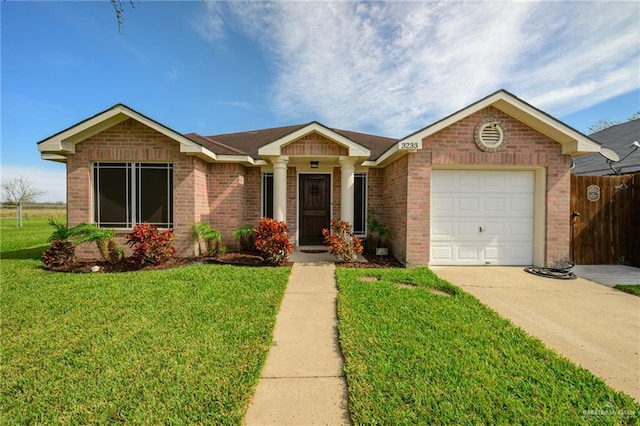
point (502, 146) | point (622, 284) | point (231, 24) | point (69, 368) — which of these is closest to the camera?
point (69, 368)

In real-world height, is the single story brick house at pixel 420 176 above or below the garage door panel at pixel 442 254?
above

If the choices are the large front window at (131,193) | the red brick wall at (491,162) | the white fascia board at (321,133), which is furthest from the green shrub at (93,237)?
the red brick wall at (491,162)

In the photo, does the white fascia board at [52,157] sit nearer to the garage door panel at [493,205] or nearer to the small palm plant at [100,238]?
the small palm plant at [100,238]

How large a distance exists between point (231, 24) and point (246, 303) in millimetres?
9254

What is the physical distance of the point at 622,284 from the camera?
222 inches

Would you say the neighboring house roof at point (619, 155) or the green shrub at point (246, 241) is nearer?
the neighboring house roof at point (619, 155)

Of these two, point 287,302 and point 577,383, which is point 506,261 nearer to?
point 577,383

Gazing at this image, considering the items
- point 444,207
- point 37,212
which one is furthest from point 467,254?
point 37,212

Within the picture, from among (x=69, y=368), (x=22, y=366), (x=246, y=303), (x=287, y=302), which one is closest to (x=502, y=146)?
(x=287, y=302)

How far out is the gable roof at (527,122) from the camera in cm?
640

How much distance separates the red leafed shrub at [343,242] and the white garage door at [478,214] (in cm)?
215

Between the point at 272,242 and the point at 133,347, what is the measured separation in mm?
3999

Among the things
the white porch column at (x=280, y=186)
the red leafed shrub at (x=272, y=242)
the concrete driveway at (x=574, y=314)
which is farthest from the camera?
the white porch column at (x=280, y=186)

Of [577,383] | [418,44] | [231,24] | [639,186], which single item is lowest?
[577,383]
